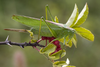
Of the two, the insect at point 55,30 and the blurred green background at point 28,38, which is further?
the blurred green background at point 28,38

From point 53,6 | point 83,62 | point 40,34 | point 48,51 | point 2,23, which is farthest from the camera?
point 53,6

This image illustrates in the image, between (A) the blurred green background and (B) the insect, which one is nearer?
(B) the insect

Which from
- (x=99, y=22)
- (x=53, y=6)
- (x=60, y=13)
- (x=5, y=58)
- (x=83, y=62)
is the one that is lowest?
(x=83, y=62)

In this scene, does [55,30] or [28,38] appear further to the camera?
[28,38]

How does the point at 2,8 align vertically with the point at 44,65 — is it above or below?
above

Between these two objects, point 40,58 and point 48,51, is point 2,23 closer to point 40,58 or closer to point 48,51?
point 40,58

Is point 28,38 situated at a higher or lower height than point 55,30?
higher

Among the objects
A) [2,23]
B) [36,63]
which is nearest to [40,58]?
[36,63]

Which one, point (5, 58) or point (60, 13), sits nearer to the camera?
point (5, 58)
